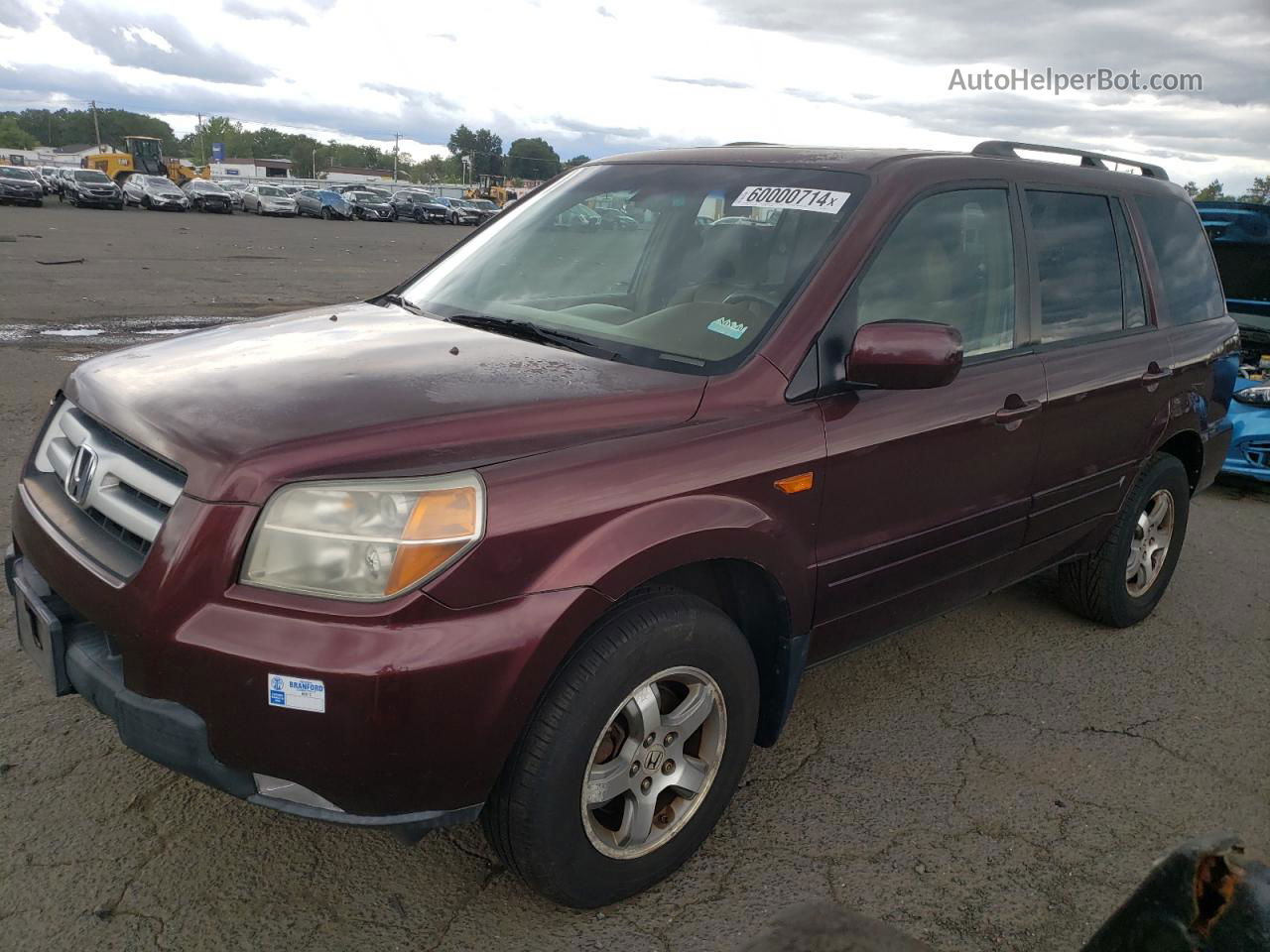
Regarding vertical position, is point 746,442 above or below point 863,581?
above

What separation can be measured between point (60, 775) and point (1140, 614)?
13.7 feet

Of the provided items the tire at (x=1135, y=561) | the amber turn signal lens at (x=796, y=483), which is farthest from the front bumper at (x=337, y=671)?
the tire at (x=1135, y=561)

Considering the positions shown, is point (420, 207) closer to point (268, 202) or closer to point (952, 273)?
point (268, 202)

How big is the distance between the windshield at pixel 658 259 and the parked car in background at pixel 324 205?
163ft

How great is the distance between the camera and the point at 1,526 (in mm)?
4613

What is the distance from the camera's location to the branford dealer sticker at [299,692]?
2.02 meters

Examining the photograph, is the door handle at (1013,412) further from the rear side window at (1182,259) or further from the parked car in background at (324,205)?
the parked car in background at (324,205)

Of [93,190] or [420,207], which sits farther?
[420,207]

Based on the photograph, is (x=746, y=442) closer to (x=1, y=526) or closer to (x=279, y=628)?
(x=279, y=628)

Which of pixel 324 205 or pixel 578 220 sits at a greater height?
pixel 578 220

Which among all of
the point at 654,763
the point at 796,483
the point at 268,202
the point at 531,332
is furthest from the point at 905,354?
the point at 268,202

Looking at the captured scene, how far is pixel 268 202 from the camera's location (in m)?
48.8

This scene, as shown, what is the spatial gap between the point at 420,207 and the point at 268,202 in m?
7.02

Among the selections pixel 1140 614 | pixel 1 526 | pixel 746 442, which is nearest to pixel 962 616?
pixel 1140 614
